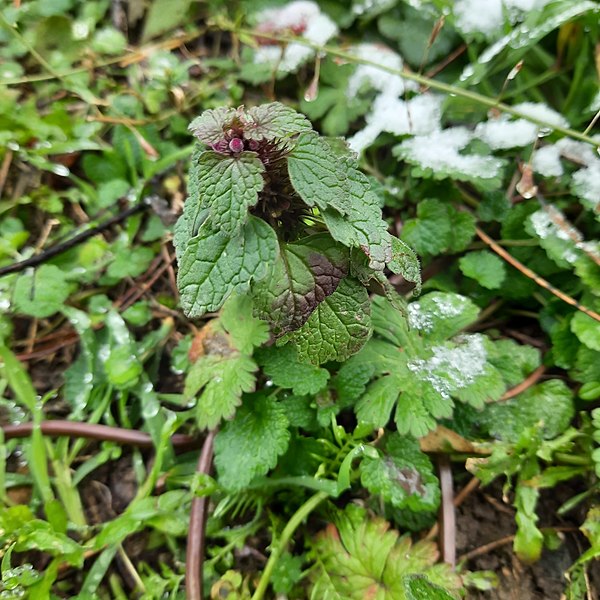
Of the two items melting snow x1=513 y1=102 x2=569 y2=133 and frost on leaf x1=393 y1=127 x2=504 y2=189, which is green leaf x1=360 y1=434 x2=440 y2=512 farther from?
melting snow x1=513 y1=102 x2=569 y2=133

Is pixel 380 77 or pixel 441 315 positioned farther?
pixel 380 77

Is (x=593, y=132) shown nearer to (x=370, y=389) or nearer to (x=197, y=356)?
(x=370, y=389)

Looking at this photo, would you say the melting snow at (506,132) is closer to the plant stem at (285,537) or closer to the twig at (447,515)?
the twig at (447,515)

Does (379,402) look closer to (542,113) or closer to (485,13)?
(542,113)

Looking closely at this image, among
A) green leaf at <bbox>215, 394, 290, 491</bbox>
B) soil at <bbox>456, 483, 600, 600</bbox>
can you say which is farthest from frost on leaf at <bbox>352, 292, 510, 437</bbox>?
soil at <bbox>456, 483, 600, 600</bbox>

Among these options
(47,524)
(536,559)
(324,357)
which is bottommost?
(47,524)

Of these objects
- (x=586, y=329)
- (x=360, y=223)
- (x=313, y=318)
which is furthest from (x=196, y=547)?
(x=586, y=329)

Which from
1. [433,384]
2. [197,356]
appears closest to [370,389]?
[433,384]
